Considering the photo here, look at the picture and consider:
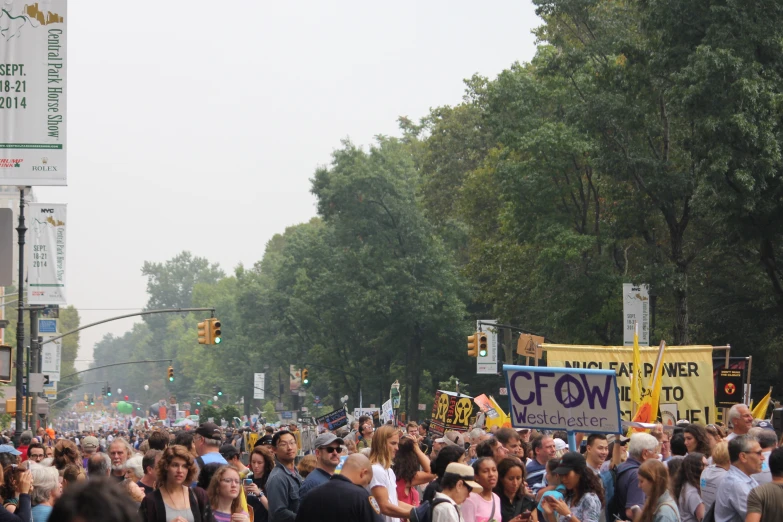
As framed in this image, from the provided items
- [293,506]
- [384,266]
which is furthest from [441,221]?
[293,506]

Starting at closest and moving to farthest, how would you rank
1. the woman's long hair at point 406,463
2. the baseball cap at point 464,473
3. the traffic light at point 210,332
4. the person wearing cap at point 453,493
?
the person wearing cap at point 453,493 → the baseball cap at point 464,473 → the woman's long hair at point 406,463 → the traffic light at point 210,332

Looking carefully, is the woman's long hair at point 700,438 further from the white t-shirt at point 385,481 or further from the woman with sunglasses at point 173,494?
the woman with sunglasses at point 173,494

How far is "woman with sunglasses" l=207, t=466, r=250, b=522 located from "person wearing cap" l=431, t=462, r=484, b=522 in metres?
1.58

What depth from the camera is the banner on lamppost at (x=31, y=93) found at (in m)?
19.6

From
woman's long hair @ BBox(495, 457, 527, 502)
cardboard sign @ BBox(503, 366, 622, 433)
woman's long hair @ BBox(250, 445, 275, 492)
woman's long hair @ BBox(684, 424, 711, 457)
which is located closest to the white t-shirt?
woman's long hair @ BBox(495, 457, 527, 502)

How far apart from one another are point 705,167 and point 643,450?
20.1 m

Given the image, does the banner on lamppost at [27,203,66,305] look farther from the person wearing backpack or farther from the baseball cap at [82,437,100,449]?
the person wearing backpack

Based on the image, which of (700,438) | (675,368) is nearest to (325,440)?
(700,438)

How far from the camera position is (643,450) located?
9.61 m

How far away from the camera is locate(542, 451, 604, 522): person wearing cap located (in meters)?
8.41

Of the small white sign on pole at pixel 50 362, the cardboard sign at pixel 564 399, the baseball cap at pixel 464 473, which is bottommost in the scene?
the small white sign on pole at pixel 50 362

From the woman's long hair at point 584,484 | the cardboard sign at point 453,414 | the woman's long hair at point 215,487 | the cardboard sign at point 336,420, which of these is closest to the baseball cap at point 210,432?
the woman's long hair at point 215,487

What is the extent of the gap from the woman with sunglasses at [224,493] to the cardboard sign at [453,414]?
48.8 ft

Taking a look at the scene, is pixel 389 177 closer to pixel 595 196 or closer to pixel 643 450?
pixel 595 196
